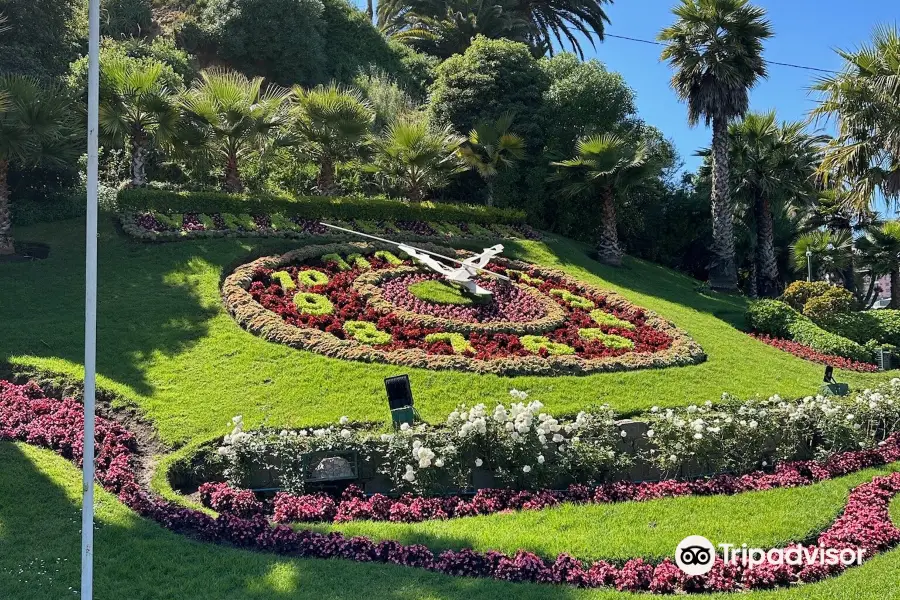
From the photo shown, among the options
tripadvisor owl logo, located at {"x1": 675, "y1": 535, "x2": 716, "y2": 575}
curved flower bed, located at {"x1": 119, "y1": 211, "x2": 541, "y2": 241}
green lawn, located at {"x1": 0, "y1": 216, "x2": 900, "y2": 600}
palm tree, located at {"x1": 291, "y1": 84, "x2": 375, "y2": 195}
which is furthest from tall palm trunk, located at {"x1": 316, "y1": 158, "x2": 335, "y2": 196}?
tripadvisor owl logo, located at {"x1": 675, "y1": 535, "x2": 716, "y2": 575}

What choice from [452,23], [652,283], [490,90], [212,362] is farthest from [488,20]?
[212,362]

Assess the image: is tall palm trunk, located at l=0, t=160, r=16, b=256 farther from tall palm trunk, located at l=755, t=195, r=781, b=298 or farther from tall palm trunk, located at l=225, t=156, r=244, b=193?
tall palm trunk, located at l=755, t=195, r=781, b=298

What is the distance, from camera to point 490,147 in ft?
81.8

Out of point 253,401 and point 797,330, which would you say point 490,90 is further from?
point 253,401

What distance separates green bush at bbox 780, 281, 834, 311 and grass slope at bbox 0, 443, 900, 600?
14.1 meters

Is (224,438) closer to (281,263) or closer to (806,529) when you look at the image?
(806,529)

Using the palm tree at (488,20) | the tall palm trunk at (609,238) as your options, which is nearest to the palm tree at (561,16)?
the palm tree at (488,20)

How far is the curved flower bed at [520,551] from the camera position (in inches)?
252

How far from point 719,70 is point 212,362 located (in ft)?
57.6

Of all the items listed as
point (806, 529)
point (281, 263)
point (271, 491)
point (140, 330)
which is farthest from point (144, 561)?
point (281, 263)

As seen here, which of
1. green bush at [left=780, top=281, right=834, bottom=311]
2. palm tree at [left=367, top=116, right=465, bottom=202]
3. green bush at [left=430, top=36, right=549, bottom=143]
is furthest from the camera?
green bush at [left=430, top=36, right=549, bottom=143]

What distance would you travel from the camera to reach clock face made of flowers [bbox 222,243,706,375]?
1290cm
